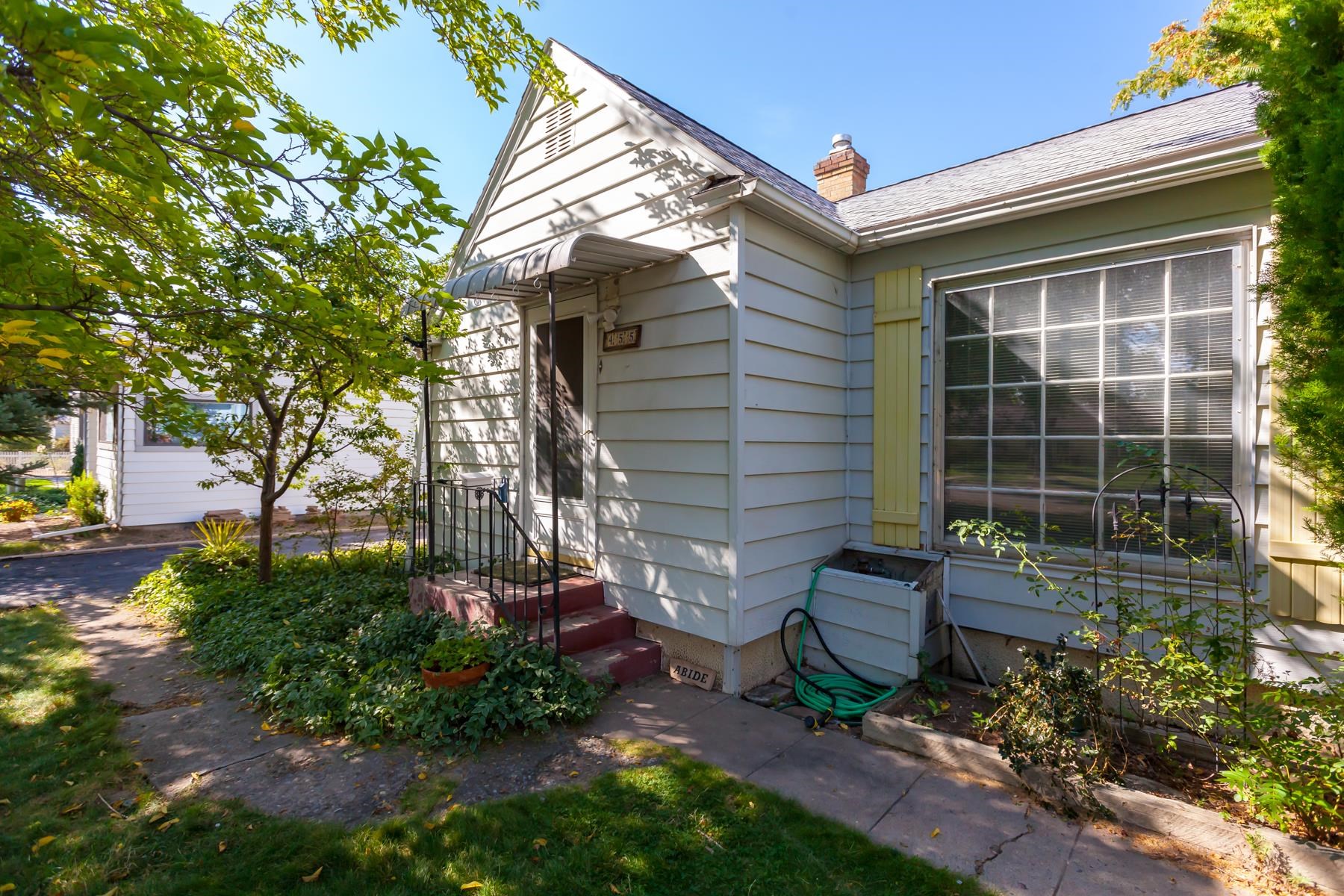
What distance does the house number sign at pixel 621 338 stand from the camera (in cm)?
473

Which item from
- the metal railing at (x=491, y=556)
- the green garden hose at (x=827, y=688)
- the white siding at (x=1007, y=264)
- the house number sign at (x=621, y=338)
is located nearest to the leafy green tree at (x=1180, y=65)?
the white siding at (x=1007, y=264)

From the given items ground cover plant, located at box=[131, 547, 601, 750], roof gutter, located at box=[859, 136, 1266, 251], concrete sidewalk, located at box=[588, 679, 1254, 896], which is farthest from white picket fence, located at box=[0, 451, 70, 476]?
roof gutter, located at box=[859, 136, 1266, 251]

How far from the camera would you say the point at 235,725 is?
12.3 ft

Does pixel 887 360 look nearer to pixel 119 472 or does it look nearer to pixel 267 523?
pixel 267 523

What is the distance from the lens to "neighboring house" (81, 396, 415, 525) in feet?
36.2

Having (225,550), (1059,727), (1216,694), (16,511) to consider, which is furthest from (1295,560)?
(16,511)

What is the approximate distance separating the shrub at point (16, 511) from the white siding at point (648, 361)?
1362cm

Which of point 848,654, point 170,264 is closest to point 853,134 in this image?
point 848,654

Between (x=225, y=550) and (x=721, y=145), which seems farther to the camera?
(x=225, y=550)

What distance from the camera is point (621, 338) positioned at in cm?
482

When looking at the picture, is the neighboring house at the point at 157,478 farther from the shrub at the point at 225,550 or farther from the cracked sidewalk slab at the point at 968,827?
the cracked sidewalk slab at the point at 968,827

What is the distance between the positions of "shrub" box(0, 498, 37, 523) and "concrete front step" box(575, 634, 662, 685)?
50.0ft

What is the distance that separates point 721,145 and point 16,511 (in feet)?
53.6

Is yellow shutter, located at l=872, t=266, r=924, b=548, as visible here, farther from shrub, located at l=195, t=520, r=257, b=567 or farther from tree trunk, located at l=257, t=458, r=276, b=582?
shrub, located at l=195, t=520, r=257, b=567
